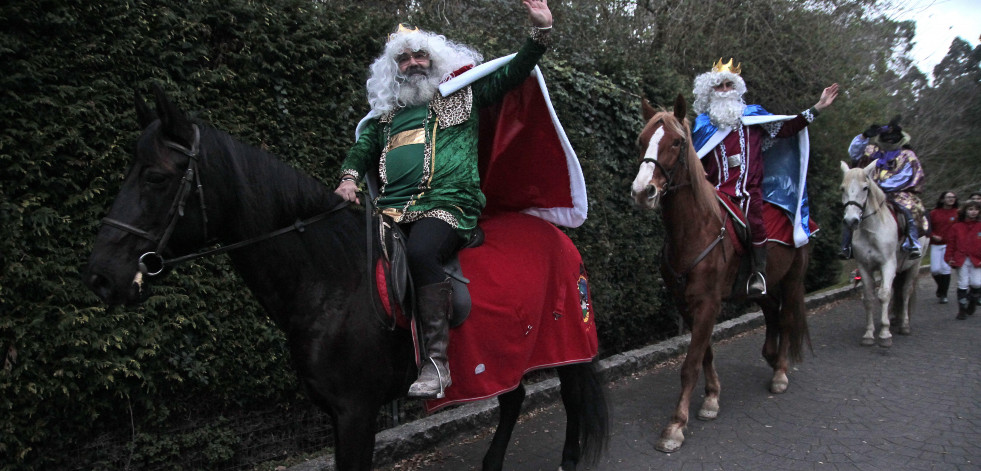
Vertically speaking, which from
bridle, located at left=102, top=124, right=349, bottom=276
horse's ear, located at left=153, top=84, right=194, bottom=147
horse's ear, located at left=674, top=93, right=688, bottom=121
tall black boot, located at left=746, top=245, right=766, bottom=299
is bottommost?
tall black boot, located at left=746, top=245, right=766, bottom=299

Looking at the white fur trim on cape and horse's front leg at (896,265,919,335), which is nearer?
the white fur trim on cape

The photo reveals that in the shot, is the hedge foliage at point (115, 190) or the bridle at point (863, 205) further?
the bridle at point (863, 205)

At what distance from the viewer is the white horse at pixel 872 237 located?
7.00 m

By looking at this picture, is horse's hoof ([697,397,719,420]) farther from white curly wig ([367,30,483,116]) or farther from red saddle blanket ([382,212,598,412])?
white curly wig ([367,30,483,116])

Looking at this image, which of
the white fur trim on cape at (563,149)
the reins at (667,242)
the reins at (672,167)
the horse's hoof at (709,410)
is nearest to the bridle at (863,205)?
the reins at (667,242)

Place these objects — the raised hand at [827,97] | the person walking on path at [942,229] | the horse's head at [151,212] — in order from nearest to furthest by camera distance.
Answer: the horse's head at [151,212] → the raised hand at [827,97] → the person walking on path at [942,229]

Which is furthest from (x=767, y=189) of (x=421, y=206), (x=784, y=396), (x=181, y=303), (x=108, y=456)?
(x=108, y=456)

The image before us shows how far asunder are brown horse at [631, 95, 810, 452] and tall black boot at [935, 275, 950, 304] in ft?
24.7

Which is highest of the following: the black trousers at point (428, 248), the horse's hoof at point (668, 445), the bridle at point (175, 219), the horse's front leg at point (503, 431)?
the bridle at point (175, 219)

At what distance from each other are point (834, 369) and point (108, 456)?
6598 mm

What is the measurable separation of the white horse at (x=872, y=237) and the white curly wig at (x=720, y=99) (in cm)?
282

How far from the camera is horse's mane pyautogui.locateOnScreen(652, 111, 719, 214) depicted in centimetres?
424

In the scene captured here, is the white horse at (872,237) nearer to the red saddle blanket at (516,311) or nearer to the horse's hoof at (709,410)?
the horse's hoof at (709,410)

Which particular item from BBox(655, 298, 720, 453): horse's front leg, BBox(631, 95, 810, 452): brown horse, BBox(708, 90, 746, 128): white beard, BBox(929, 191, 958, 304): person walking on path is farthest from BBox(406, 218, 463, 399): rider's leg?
BBox(929, 191, 958, 304): person walking on path
